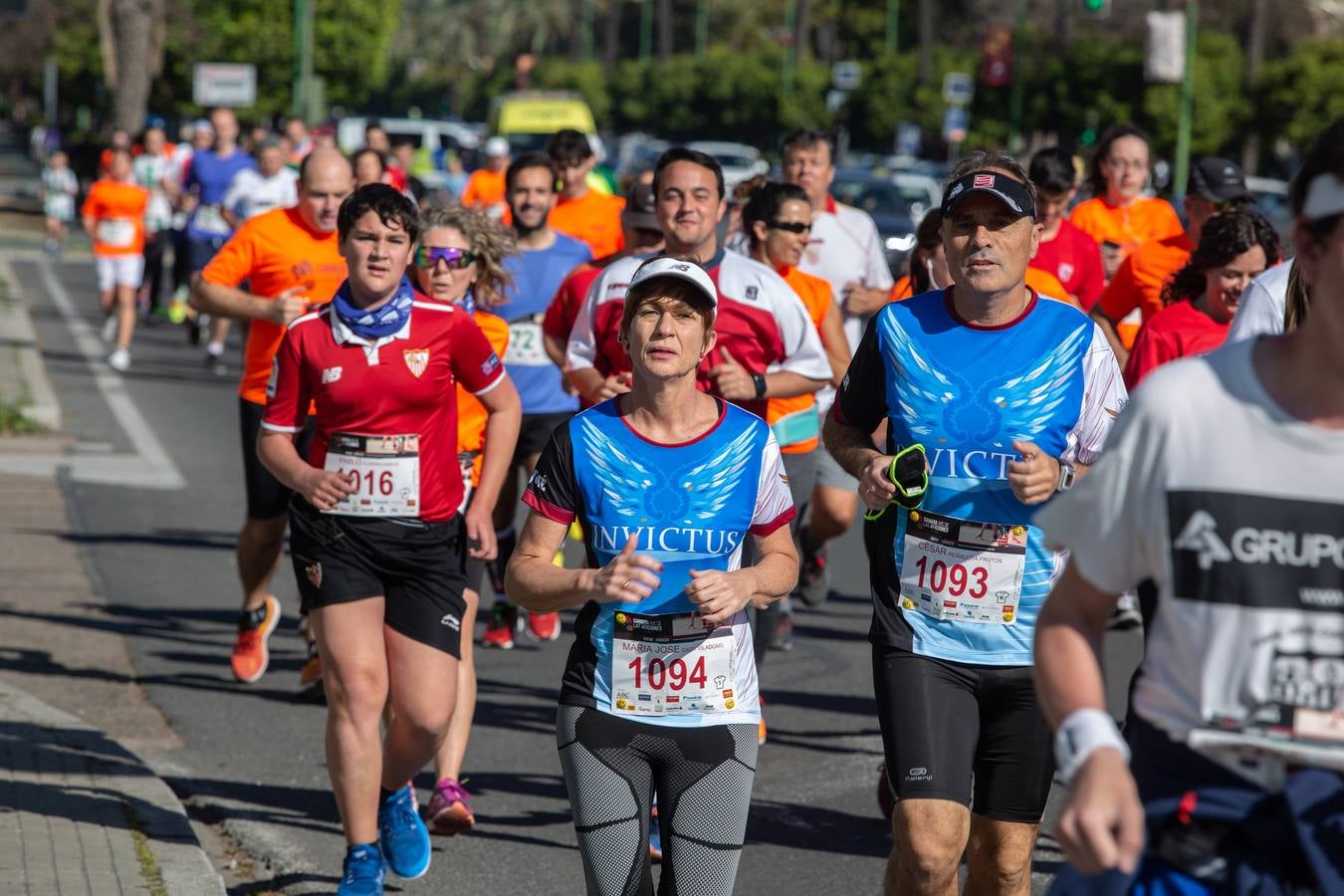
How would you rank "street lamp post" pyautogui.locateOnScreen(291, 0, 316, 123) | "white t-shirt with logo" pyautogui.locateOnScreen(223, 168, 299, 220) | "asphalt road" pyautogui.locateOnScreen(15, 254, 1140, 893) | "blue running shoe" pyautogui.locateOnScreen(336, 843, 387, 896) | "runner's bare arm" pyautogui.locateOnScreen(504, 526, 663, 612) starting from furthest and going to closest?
"street lamp post" pyautogui.locateOnScreen(291, 0, 316, 123) → "white t-shirt with logo" pyautogui.locateOnScreen(223, 168, 299, 220) → "asphalt road" pyautogui.locateOnScreen(15, 254, 1140, 893) → "blue running shoe" pyautogui.locateOnScreen(336, 843, 387, 896) → "runner's bare arm" pyautogui.locateOnScreen(504, 526, 663, 612)

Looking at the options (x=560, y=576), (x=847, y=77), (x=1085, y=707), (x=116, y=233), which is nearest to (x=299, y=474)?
(x=560, y=576)

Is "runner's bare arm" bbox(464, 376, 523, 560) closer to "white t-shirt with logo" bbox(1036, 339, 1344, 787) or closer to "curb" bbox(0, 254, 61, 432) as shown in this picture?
"white t-shirt with logo" bbox(1036, 339, 1344, 787)

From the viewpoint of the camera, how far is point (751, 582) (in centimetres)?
427

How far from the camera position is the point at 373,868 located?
536cm

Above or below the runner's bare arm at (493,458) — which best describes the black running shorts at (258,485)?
below

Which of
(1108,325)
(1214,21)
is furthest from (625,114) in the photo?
(1108,325)

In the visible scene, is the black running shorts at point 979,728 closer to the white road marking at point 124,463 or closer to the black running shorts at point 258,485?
the black running shorts at point 258,485

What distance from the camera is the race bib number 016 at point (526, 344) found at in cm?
898

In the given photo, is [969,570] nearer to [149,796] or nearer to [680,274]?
[680,274]

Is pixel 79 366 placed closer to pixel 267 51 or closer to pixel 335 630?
pixel 335 630

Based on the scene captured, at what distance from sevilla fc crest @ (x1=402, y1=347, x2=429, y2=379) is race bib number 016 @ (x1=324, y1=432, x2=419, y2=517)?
0.64ft

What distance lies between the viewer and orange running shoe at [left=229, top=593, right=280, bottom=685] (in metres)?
8.41

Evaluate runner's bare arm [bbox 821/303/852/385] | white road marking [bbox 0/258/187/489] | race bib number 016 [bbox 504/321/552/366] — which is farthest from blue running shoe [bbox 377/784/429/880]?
white road marking [bbox 0/258/187/489]

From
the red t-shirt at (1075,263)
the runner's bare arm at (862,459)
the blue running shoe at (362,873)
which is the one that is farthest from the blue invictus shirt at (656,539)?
the red t-shirt at (1075,263)
